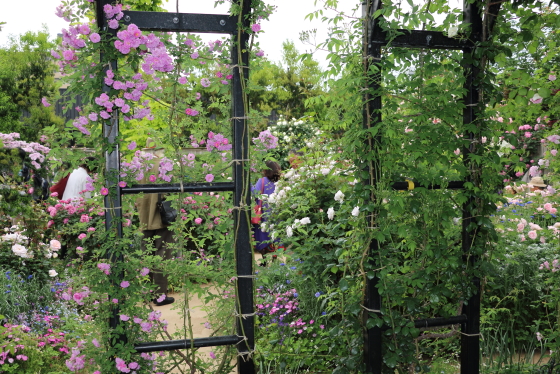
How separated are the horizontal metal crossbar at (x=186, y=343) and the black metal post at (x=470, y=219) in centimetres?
118

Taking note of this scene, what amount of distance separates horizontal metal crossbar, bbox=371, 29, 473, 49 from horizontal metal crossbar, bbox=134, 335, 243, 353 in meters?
1.48

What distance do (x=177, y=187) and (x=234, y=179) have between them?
0.81 feet

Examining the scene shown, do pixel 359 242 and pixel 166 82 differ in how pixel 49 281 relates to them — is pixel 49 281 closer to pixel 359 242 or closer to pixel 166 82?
pixel 166 82

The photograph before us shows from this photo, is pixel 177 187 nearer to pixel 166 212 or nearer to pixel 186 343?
pixel 186 343

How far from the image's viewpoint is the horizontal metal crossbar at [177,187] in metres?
2.11

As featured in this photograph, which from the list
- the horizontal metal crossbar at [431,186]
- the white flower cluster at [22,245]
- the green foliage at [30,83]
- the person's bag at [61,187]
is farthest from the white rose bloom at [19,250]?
the green foliage at [30,83]

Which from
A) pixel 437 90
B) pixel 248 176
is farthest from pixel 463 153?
pixel 248 176

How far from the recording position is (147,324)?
2.14 meters

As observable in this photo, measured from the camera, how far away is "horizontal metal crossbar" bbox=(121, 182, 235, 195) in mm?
2105

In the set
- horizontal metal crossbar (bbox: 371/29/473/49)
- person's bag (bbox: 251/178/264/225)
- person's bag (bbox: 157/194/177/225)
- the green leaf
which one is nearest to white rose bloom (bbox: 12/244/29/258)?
person's bag (bbox: 157/194/177/225)

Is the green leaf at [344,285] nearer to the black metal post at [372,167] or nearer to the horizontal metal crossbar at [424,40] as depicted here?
the black metal post at [372,167]

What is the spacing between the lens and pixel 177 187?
84.6 inches

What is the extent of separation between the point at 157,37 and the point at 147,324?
3.98ft

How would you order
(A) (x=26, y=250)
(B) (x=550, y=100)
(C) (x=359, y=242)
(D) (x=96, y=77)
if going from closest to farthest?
(D) (x=96, y=77)
(C) (x=359, y=242)
(B) (x=550, y=100)
(A) (x=26, y=250)
